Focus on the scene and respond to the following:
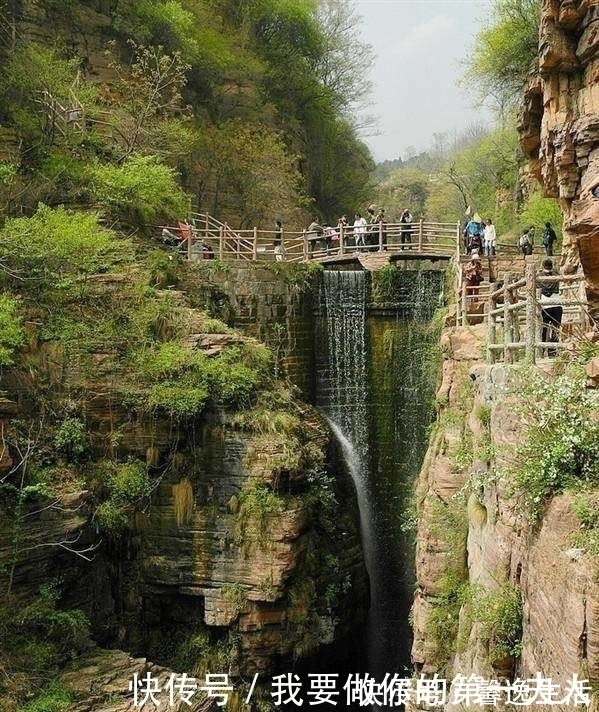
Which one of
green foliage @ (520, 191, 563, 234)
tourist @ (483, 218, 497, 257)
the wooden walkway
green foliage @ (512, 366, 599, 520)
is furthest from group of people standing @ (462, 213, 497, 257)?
green foliage @ (512, 366, 599, 520)

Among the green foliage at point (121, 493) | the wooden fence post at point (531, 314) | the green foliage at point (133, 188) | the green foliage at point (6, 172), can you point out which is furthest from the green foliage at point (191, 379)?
→ the wooden fence post at point (531, 314)

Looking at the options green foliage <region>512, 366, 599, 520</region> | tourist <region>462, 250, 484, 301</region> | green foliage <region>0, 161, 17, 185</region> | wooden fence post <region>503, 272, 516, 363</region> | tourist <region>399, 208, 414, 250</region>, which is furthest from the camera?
tourist <region>399, 208, 414, 250</region>

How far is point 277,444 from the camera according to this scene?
39.5ft

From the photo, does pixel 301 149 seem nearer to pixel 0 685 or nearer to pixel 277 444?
pixel 277 444

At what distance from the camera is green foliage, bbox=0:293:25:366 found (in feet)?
34.9

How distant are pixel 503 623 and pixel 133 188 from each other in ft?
43.8

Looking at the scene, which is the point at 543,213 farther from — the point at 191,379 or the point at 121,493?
the point at 121,493

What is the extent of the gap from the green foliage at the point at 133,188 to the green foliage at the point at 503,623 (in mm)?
13018

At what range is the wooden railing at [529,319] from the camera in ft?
22.1

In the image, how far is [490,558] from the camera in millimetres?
6594

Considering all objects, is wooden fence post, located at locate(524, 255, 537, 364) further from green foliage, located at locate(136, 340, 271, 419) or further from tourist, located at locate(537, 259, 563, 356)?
green foliage, located at locate(136, 340, 271, 419)

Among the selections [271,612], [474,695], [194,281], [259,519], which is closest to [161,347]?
[194,281]

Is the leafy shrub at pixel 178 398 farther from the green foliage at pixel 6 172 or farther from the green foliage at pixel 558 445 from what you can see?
the green foliage at pixel 558 445

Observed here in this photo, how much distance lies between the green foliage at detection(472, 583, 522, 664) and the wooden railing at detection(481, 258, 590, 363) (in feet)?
8.25
